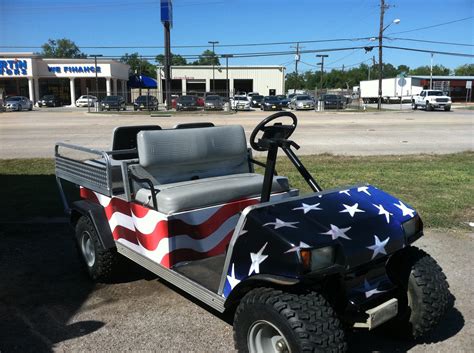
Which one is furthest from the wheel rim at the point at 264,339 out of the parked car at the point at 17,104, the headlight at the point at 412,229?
the parked car at the point at 17,104

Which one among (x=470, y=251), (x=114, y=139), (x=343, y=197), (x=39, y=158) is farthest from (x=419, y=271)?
(x=39, y=158)

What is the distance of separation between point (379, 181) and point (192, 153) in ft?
16.7

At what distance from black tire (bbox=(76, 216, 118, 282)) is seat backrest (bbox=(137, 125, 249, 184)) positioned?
2.50ft

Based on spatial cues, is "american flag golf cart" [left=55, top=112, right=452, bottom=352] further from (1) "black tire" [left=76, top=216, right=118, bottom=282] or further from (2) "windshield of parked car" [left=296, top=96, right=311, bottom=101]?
(2) "windshield of parked car" [left=296, top=96, right=311, bottom=101]

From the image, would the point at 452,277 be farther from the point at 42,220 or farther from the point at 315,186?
the point at 42,220

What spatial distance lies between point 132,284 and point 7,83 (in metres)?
66.5

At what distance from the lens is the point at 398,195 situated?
23.8ft

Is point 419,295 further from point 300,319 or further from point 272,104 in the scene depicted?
point 272,104

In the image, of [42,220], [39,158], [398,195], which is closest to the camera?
[42,220]

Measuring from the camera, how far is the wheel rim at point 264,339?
104 inches

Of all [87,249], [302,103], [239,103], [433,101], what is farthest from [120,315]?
[433,101]

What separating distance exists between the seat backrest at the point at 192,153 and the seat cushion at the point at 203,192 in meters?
0.19

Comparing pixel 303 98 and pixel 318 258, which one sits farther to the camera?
pixel 303 98

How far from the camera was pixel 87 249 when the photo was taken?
14.4 feet
